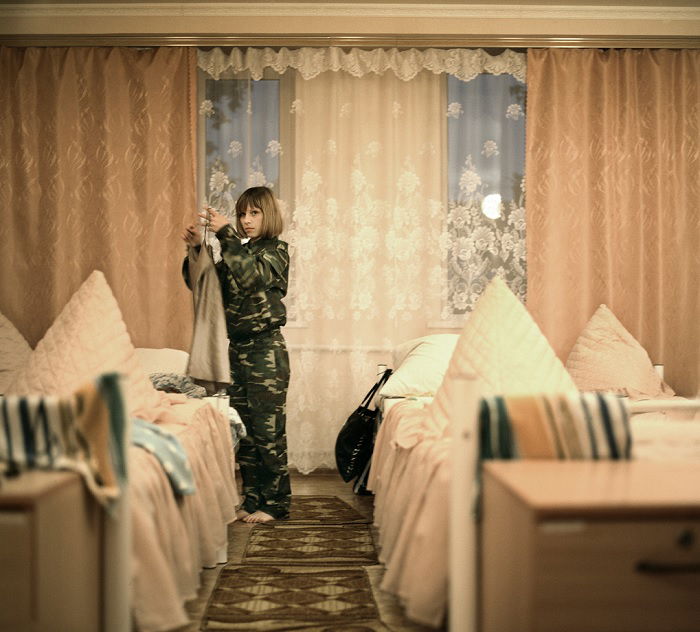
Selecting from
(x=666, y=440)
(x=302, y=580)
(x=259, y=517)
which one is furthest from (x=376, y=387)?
(x=666, y=440)

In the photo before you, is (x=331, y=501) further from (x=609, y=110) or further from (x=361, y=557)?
(x=609, y=110)

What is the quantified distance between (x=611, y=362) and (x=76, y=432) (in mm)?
3005

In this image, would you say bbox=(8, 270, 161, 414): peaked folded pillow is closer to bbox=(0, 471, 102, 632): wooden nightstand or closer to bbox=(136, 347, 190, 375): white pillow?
bbox=(0, 471, 102, 632): wooden nightstand

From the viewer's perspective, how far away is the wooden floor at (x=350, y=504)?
2.06m

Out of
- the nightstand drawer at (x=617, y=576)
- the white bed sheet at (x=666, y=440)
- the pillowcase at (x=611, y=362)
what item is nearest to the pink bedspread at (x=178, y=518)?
the nightstand drawer at (x=617, y=576)

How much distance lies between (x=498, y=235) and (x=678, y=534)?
3.11 metres

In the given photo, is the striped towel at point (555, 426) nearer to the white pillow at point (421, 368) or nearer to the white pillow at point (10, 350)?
the white pillow at point (421, 368)

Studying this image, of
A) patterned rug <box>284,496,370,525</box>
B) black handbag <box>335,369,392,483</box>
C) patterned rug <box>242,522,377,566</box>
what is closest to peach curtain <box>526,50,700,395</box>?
black handbag <box>335,369,392,483</box>

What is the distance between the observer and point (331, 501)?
3613mm

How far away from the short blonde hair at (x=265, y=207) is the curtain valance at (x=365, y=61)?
1.14m

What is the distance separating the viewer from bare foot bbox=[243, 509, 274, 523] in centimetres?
321

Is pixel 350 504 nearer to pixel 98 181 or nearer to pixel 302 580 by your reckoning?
pixel 302 580

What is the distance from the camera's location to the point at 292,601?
223cm

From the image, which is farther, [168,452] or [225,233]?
[225,233]
